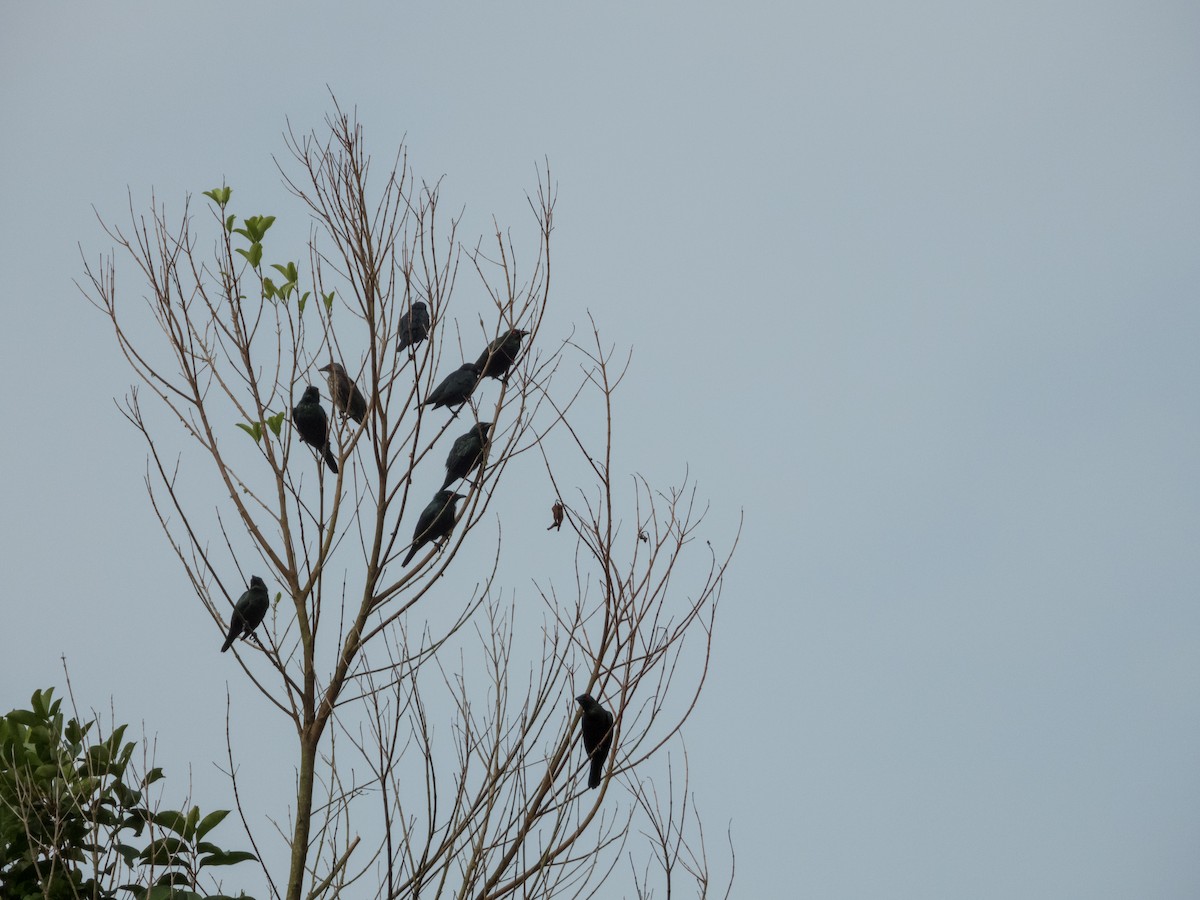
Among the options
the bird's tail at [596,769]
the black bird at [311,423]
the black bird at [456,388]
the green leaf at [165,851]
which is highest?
the black bird at [456,388]

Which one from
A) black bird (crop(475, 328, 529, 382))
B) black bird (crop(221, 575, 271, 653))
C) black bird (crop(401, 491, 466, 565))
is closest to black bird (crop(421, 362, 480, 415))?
black bird (crop(475, 328, 529, 382))

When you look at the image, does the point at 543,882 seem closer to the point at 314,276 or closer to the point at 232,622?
the point at 232,622

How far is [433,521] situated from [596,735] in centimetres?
82

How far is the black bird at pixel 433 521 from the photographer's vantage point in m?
3.36

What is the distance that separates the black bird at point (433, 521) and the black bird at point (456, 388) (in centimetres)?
35

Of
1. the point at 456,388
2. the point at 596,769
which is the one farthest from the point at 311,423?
the point at 596,769

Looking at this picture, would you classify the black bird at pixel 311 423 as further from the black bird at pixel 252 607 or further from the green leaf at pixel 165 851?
the green leaf at pixel 165 851

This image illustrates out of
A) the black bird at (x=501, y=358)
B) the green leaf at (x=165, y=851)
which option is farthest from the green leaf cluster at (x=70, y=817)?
the black bird at (x=501, y=358)

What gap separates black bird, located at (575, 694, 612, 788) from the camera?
9.71 ft

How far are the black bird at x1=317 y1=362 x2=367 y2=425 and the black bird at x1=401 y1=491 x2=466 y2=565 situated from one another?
36cm

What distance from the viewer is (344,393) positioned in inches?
150

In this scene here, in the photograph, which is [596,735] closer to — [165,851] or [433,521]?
[433,521]

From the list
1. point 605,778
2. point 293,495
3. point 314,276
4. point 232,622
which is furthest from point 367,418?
point 605,778

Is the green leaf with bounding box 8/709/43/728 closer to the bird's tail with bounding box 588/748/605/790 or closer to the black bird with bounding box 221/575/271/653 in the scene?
the black bird with bounding box 221/575/271/653
